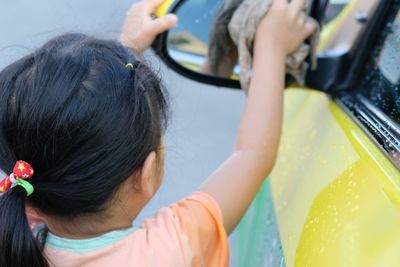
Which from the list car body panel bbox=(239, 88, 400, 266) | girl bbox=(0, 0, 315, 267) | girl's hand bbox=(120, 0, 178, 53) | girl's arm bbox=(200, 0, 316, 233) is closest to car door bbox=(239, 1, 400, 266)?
car body panel bbox=(239, 88, 400, 266)

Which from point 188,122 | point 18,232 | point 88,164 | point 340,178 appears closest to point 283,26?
point 340,178

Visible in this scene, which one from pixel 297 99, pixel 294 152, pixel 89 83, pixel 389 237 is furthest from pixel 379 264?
pixel 297 99

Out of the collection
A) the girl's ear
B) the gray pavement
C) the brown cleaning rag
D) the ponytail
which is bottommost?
the gray pavement

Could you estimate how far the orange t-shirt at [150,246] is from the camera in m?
1.16

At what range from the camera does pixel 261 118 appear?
1546 millimetres

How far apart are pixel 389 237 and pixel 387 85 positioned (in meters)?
0.59

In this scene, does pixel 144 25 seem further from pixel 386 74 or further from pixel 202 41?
pixel 386 74

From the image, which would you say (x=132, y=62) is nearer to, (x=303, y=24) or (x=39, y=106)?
(x=39, y=106)

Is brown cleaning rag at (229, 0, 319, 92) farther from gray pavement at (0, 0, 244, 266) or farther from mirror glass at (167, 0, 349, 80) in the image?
gray pavement at (0, 0, 244, 266)

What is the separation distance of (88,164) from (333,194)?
0.48 m

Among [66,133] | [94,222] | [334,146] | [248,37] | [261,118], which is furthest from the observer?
[248,37]

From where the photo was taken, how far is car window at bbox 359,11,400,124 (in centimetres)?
145

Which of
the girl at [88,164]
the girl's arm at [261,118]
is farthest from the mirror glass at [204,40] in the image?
the girl at [88,164]

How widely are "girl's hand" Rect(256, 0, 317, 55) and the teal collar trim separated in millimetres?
669
